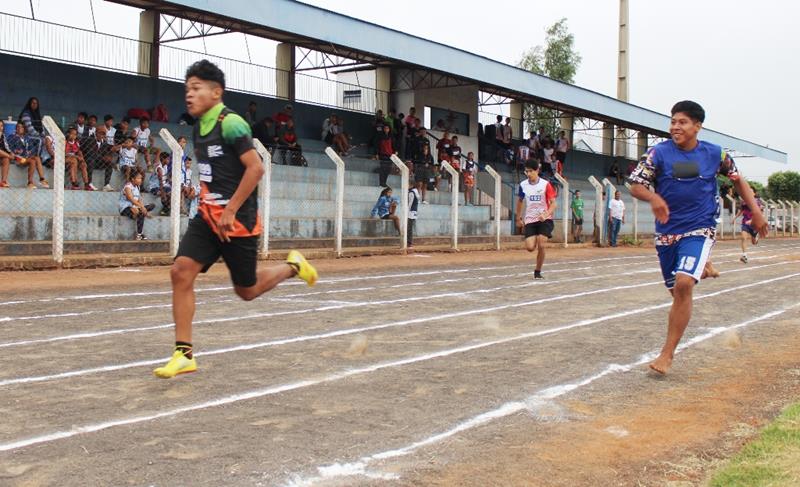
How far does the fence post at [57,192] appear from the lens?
14891 millimetres

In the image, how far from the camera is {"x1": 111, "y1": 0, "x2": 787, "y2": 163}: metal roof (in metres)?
21.9

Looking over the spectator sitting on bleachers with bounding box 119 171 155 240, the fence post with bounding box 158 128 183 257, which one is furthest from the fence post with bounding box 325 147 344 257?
the spectator sitting on bleachers with bounding box 119 171 155 240

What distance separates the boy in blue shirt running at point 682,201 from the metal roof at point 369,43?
49.4 feet

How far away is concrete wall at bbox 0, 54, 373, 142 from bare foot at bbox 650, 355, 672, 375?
17.5m

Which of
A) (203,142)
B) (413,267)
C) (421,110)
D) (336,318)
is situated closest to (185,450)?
(203,142)

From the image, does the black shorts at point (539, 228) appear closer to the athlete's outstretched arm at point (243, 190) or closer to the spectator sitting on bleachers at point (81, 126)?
the spectator sitting on bleachers at point (81, 126)

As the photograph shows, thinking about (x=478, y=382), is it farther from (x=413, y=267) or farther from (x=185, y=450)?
(x=413, y=267)

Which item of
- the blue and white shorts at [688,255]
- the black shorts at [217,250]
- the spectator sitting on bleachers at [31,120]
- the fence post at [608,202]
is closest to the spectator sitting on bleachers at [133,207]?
the spectator sitting on bleachers at [31,120]

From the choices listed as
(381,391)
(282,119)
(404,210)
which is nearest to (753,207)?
(381,391)

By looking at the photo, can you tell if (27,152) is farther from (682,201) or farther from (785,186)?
(785,186)

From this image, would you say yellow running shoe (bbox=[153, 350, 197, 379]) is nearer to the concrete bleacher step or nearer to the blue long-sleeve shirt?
the concrete bleacher step

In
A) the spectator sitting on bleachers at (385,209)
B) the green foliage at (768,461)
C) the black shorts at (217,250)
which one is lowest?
the green foliage at (768,461)

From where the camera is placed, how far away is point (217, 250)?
6.04m

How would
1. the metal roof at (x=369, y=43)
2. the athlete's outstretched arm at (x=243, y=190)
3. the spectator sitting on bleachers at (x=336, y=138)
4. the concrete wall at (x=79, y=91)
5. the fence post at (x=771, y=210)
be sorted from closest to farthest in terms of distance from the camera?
the athlete's outstretched arm at (x=243, y=190), the concrete wall at (x=79, y=91), the metal roof at (x=369, y=43), the spectator sitting on bleachers at (x=336, y=138), the fence post at (x=771, y=210)
